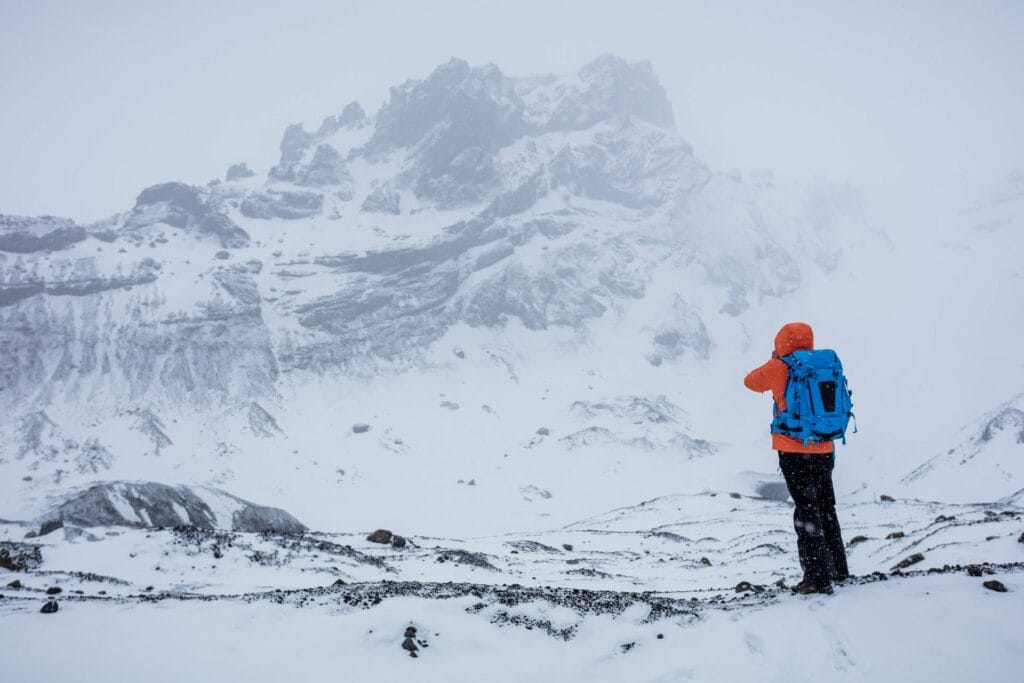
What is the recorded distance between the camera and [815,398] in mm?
6535

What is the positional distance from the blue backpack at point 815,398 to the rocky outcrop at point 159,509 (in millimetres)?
25346

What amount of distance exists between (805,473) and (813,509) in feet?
1.40

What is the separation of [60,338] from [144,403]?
16.4 meters

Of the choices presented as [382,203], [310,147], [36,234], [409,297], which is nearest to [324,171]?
[382,203]

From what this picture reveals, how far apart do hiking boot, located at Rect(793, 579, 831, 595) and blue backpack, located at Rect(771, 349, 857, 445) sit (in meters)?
1.67

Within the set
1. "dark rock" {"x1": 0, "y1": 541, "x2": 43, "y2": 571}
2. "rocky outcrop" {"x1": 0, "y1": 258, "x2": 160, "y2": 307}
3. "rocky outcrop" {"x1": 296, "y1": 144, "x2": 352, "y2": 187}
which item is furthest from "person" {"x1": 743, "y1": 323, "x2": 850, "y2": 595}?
"rocky outcrop" {"x1": 296, "y1": 144, "x2": 352, "y2": 187}

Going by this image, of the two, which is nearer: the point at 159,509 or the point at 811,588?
the point at 811,588

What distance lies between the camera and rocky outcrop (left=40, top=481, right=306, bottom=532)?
25188mm

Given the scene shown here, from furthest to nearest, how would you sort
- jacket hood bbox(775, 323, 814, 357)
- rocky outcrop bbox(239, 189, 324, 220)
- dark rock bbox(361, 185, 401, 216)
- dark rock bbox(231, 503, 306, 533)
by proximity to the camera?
1. dark rock bbox(361, 185, 401, 216)
2. rocky outcrop bbox(239, 189, 324, 220)
3. dark rock bbox(231, 503, 306, 533)
4. jacket hood bbox(775, 323, 814, 357)

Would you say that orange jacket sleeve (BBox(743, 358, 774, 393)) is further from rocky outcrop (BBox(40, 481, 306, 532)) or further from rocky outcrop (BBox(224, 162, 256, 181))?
rocky outcrop (BBox(224, 162, 256, 181))

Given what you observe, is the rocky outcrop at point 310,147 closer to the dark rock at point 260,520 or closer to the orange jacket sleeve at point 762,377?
the dark rock at point 260,520

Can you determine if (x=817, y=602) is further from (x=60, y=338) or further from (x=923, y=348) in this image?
(x=923, y=348)

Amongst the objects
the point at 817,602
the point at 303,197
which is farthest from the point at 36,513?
the point at 303,197

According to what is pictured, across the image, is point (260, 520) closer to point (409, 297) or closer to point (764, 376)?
point (764, 376)
